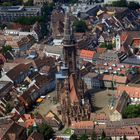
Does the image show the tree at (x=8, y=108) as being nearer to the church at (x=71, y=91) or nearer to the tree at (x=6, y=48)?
the church at (x=71, y=91)

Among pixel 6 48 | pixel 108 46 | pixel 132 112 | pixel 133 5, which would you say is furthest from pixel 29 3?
pixel 132 112

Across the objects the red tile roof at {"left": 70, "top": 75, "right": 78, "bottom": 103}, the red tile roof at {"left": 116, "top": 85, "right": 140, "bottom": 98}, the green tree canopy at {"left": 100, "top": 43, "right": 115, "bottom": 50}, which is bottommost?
the green tree canopy at {"left": 100, "top": 43, "right": 115, "bottom": 50}

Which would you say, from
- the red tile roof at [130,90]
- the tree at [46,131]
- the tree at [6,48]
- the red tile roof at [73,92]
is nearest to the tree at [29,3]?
the tree at [6,48]

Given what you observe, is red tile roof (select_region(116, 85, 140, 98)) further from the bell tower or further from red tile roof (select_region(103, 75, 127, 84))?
the bell tower

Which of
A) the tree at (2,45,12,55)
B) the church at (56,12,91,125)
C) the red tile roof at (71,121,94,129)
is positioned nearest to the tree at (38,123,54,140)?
the red tile roof at (71,121,94,129)

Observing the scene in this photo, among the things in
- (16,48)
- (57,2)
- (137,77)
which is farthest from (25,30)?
(137,77)

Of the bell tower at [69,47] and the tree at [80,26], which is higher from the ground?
the bell tower at [69,47]

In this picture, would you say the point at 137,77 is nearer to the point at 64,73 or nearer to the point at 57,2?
the point at 64,73
